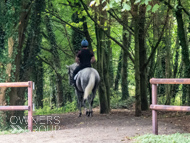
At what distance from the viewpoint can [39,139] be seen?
22.5ft

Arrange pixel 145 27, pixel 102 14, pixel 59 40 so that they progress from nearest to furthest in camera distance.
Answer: pixel 145 27 → pixel 102 14 → pixel 59 40

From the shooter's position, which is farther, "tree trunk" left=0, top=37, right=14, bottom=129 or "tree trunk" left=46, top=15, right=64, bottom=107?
"tree trunk" left=46, top=15, right=64, bottom=107

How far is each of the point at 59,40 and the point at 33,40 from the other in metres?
11.4

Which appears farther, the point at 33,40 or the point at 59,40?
the point at 59,40

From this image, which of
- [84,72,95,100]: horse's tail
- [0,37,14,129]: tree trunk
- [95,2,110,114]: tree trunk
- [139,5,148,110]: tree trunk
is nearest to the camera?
[0,37,14,129]: tree trunk

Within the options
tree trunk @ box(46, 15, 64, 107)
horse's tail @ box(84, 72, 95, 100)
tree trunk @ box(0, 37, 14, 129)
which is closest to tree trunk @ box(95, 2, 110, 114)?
horse's tail @ box(84, 72, 95, 100)

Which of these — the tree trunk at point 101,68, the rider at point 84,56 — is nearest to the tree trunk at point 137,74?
the rider at point 84,56

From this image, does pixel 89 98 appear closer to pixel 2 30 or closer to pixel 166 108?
pixel 2 30

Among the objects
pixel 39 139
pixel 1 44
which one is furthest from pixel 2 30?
pixel 39 139

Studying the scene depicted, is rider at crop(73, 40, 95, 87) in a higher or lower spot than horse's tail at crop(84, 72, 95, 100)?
higher

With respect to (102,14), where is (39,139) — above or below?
below

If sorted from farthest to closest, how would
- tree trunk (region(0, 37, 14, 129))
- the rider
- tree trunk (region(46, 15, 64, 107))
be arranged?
tree trunk (region(46, 15, 64, 107)) < the rider < tree trunk (region(0, 37, 14, 129))

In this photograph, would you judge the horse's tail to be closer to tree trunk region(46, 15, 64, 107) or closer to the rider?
the rider

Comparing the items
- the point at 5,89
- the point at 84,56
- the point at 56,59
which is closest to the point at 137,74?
the point at 84,56
